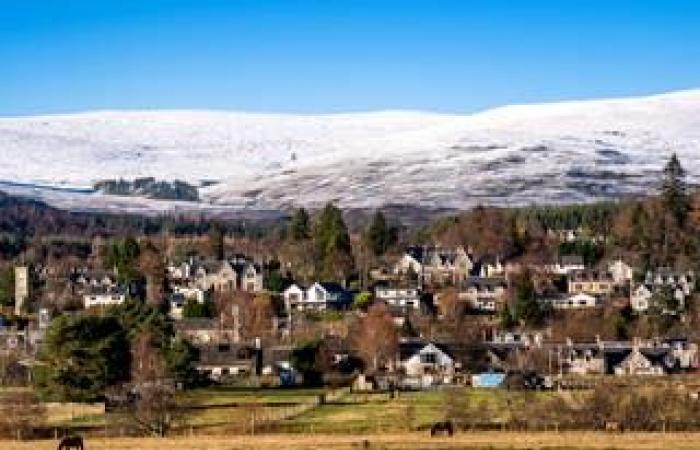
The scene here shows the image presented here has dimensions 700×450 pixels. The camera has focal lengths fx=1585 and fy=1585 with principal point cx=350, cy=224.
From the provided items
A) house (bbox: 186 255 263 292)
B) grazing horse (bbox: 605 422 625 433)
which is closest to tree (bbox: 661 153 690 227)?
house (bbox: 186 255 263 292)

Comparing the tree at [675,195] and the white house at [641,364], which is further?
the tree at [675,195]

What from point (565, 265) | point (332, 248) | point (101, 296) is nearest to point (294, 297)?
point (332, 248)

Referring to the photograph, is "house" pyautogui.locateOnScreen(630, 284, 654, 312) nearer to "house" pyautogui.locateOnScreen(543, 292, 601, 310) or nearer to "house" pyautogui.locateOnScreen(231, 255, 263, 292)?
"house" pyautogui.locateOnScreen(543, 292, 601, 310)

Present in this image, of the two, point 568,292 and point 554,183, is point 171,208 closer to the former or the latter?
point 554,183

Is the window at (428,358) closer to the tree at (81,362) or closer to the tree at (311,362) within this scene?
the tree at (311,362)

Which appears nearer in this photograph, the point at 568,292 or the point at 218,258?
the point at 568,292

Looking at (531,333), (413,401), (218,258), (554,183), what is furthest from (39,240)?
(554,183)

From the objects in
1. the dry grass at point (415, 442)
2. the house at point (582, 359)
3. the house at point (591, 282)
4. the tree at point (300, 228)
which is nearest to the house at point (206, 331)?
the house at point (582, 359)

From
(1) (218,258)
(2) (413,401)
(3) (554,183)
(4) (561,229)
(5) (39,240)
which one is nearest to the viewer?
(2) (413,401)
